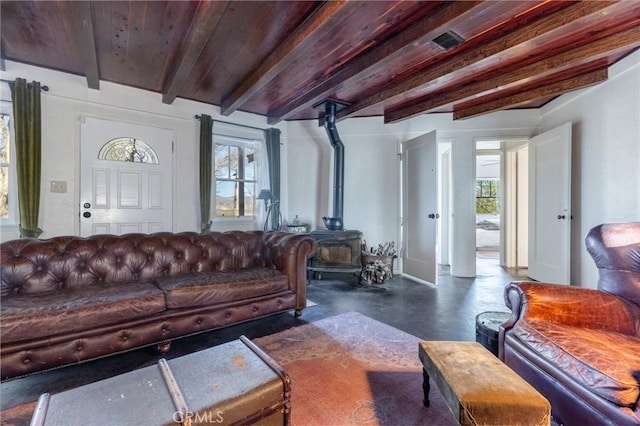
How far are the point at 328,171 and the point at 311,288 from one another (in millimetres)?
2103

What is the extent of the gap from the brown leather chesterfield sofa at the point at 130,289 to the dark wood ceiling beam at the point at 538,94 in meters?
3.11

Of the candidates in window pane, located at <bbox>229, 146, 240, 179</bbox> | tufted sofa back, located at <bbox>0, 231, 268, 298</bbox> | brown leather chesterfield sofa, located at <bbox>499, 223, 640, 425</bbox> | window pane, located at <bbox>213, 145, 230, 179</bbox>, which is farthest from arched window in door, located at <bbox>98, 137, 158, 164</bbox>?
brown leather chesterfield sofa, located at <bbox>499, 223, 640, 425</bbox>

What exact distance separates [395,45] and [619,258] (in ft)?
7.31

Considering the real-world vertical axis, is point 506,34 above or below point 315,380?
above

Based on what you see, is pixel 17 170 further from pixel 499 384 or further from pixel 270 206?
pixel 499 384

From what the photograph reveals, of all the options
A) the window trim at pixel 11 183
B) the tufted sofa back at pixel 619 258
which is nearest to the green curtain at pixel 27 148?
the window trim at pixel 11 183

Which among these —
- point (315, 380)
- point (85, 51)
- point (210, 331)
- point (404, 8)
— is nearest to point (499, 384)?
point (315, 380)

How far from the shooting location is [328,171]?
16.9 ft

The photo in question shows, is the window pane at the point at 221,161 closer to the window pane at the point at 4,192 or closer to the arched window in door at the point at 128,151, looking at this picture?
the arched window in door at the point at 128,151

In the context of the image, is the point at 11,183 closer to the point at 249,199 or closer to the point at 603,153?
the point at 249,199

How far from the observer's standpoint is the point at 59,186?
330cm

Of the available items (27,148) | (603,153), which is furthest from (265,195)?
(603,153)

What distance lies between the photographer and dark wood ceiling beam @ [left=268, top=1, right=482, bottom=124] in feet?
6.75

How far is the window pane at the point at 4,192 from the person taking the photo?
309 centimetres
